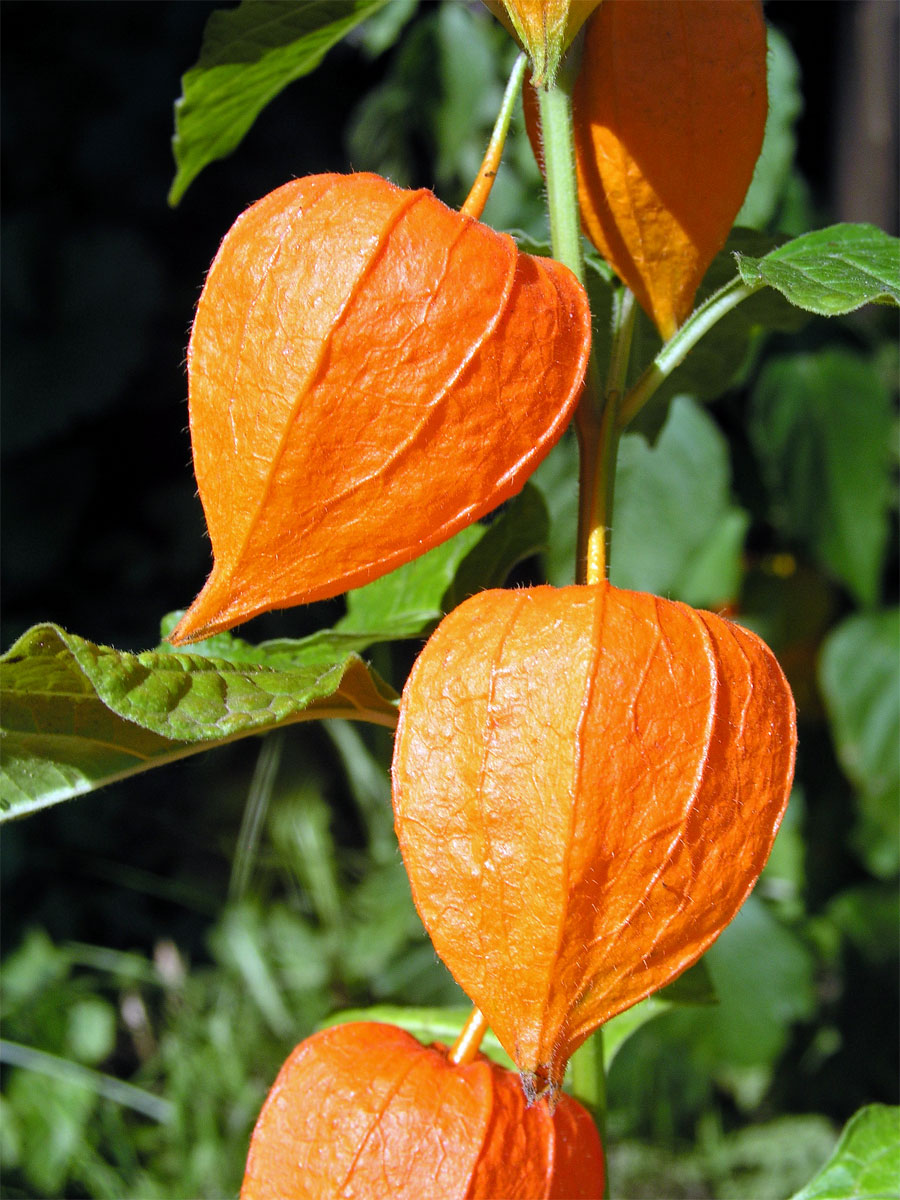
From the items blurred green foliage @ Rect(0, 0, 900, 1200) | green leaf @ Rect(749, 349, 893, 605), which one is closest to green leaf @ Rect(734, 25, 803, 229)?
blurred green foliage @ Rect(0, 0, 900, 1200)

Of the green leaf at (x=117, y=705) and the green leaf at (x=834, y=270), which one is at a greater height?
the green leaf at (x=834, y=270)

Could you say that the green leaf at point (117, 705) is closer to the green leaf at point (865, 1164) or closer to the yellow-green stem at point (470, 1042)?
the yellow-green stem at point (470, 1042)

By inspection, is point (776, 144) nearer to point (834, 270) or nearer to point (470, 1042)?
point (834, 270)

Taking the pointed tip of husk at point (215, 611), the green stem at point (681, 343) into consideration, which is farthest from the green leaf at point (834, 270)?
the pointed tip of husk at point (215, 611)

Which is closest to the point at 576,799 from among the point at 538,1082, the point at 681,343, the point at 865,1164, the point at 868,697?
the point at 538,1082

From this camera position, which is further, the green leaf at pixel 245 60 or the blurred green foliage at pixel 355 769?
the blurred green foliage at pixel 355 769

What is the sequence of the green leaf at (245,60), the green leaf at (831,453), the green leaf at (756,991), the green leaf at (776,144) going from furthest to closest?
the green leaf at (756,991), the green leaf at (831,453), the green leaf at (776,144), the green leaf at (245,60)

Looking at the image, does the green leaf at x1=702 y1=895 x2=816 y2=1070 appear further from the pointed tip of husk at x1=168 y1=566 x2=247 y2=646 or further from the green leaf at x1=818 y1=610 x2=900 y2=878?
the pointed tip of husk at x1=168 y1=566 x2=247 y2=646
